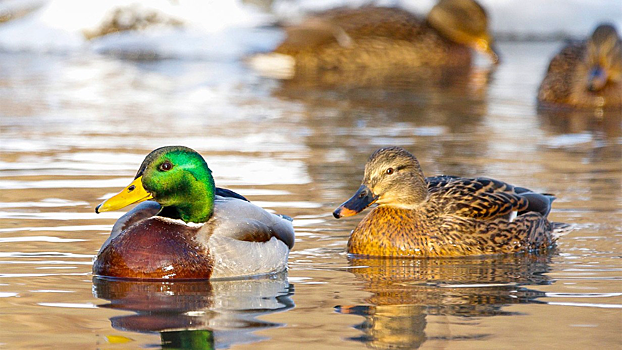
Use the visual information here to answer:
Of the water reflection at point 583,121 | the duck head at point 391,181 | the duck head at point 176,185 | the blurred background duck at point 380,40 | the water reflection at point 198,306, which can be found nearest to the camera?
the water reflection at point 198,306

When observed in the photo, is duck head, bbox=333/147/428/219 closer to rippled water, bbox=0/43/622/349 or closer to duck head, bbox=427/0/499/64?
rippled water, bbox=0/43/622/349

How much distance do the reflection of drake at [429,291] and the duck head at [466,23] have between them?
11.1 meters

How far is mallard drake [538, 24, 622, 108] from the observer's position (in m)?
14.2

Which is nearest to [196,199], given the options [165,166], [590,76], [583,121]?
[165,166]

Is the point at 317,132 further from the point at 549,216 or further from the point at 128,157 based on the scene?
the point at 549,216

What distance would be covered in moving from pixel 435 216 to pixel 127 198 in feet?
6.73

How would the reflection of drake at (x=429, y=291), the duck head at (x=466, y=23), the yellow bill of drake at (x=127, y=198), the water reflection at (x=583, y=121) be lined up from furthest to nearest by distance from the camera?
the duck head at (x=466, y=23) → the water reflection at (x=583, y=121) → the yellow bill of drake at (x=127, y=198) → the reflection of drake at (x=429, y=291)

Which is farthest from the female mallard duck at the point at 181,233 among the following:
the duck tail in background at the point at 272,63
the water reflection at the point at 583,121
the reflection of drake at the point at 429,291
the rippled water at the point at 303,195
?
the duck tail in background at the point at 272,63

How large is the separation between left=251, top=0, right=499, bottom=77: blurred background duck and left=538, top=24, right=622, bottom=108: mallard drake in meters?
3.50

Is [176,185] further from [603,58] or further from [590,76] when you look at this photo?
[603,58]

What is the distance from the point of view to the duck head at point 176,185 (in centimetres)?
643

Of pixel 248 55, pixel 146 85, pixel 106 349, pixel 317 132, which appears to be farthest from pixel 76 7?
pixel 106 349

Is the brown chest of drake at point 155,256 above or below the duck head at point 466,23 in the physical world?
below

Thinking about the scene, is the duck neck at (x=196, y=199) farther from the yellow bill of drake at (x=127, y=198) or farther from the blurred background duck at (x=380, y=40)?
the blurred background duck at (x=380, y=40)
